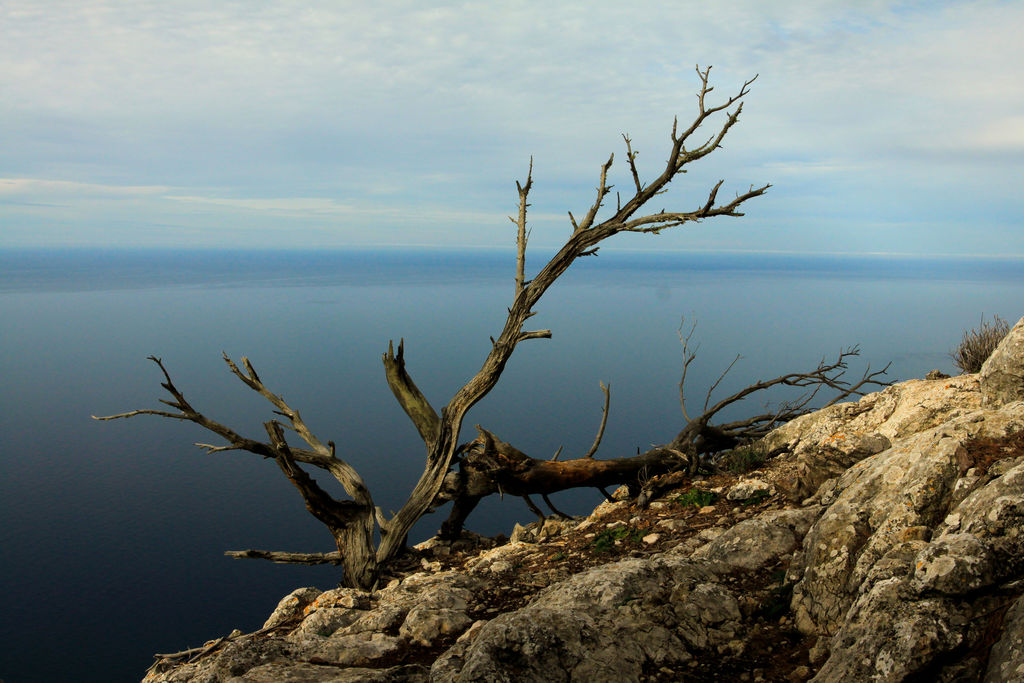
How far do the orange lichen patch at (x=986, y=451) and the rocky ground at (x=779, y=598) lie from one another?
0.02 metres

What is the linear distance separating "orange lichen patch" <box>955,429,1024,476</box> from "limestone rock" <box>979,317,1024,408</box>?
2275 millimetres

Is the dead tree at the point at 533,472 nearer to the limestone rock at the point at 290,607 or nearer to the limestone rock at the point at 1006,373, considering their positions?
the limestone rock at the point at 290,607

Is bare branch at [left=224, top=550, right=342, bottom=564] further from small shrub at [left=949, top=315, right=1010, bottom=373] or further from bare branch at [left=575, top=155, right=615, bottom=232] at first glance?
small shrub at [left=949, top=315, right=1010, bottom=373]

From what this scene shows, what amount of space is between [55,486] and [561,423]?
55430 mm

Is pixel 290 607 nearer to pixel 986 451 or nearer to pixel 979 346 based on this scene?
pixel 986 451

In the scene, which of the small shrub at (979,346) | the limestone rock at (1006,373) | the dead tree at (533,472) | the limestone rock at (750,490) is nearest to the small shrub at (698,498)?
the limestone rock at (750,490)

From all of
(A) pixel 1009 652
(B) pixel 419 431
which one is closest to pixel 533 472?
(B) pixel 419 431

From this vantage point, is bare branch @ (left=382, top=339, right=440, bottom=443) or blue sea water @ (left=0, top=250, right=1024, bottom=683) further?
blue sea water @ (left=0, top=250, right=1024, bottom=683)

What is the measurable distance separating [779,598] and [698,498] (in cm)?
429

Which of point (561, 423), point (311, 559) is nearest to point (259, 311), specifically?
point (561, 423)

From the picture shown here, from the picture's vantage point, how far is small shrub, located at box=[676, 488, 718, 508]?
407 inches

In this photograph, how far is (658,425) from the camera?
79.0 meters

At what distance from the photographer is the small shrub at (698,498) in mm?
10344

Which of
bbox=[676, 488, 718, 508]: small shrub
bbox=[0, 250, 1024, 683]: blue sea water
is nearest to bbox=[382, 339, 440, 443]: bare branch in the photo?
bbox=[676, 488, 718, 508]: small shrub
